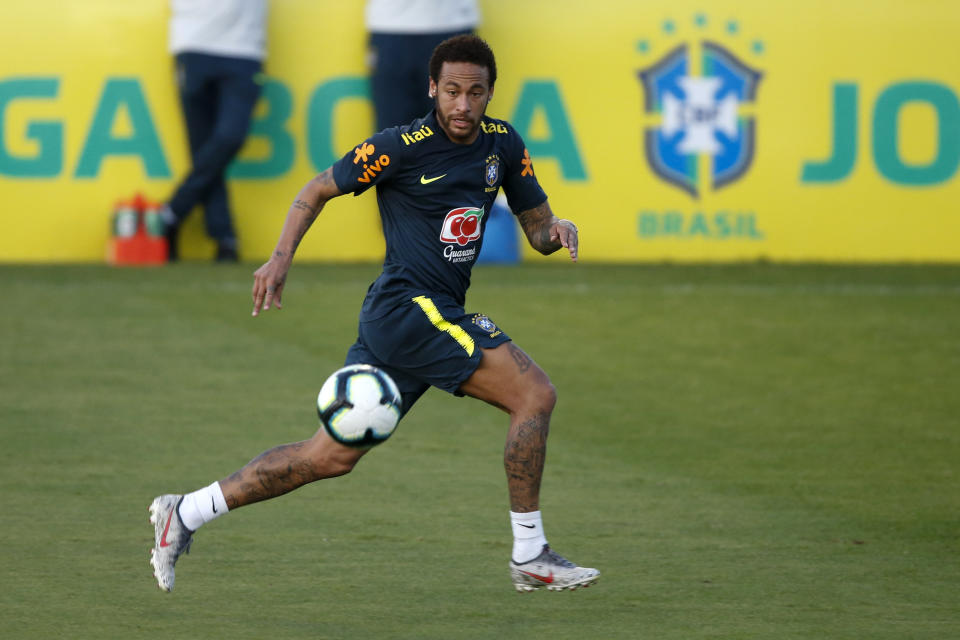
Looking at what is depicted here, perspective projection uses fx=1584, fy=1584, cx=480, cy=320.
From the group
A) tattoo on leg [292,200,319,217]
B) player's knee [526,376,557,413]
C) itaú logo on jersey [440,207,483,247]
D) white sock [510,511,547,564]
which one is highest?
tattoo on leg [292,200,319,217]

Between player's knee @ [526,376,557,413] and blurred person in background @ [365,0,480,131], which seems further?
blurred person in background @ [365,0,480,131]

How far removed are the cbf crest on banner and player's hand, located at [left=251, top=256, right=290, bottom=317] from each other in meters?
9.41

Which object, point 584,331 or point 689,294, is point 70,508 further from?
point 689,294

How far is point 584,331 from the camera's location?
1180cm

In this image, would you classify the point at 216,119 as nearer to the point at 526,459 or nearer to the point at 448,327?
the point at 448,327

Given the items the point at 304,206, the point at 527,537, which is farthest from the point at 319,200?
the point at 527,537

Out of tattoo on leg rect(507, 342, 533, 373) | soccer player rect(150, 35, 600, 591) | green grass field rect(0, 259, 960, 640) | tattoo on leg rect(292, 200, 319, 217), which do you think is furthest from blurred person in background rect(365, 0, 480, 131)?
tattoo on leg rect(507, 342, 533, 373)

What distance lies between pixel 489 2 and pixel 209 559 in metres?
9.26

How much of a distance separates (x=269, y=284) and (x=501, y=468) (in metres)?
2.75

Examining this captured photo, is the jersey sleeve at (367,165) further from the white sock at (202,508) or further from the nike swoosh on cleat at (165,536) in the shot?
the nike swoosh on cleat at (165,536)

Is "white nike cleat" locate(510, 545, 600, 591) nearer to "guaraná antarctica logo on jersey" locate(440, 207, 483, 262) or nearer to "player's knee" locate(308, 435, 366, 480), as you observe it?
"player's knee" locate(308, 435, 366, 480)

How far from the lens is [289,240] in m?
5.82

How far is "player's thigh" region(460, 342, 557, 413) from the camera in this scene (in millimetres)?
5863

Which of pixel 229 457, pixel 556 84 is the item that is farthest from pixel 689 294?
pixel 229 457
